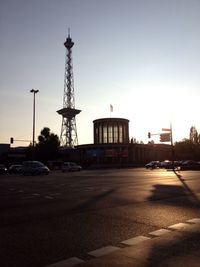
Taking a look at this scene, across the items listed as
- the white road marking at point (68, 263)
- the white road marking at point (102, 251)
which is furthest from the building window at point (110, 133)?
the white road marking at point (68, 263)

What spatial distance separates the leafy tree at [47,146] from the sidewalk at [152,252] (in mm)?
92659

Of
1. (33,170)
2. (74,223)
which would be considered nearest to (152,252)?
(74,223)

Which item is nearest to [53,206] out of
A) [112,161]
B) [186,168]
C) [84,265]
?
[84,265]

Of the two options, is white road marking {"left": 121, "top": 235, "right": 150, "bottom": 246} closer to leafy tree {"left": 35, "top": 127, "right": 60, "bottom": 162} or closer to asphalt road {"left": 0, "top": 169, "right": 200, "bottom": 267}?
asphalt road {"left": 0, "top": 169, "right": 200, "bottom": 267}

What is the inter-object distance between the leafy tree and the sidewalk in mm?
92659

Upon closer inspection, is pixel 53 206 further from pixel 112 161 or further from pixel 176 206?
pixel 112 161

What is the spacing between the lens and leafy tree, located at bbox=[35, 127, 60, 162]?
3927 inches

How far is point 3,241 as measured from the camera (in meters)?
7.89

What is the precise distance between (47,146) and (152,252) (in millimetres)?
95085

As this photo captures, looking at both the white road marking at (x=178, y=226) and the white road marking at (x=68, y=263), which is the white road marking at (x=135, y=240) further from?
the white road marking at (x=68, y=263)

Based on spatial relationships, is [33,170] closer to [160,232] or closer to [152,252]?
[160,232]

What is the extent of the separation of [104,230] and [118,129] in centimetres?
13786

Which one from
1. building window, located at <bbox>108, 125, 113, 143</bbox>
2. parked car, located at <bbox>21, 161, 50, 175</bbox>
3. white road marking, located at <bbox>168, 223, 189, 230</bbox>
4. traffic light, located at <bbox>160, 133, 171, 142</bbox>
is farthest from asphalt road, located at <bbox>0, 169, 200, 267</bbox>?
building window, located at <bbox>108, 125, 113, 143</bbox>

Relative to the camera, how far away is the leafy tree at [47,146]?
99.8 m
